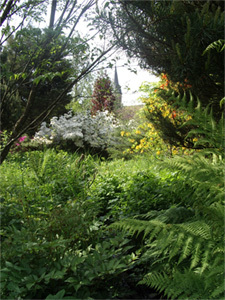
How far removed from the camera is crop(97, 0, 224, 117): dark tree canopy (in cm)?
325

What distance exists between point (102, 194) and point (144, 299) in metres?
1.18

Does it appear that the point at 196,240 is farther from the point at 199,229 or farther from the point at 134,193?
the point at 134,193

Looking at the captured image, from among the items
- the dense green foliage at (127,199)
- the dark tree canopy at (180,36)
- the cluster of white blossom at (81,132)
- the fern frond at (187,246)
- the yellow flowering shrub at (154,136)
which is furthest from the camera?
the cluster of white blossom at (81,132)

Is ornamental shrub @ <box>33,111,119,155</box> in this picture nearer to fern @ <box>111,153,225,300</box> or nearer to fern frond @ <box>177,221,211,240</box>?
fern @ <box>111,153,225,300</box>

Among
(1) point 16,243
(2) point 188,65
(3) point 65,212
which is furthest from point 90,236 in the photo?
(2) point 188,65

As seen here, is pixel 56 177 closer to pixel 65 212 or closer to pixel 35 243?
pixel 65 212

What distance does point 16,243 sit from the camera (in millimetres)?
1559

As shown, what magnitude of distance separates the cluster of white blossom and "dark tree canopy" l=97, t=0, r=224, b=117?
3381 millimetres

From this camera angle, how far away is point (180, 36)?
3.59 meters

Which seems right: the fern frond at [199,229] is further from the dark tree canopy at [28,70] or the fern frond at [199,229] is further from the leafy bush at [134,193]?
the dark tree canopy at [28,70]

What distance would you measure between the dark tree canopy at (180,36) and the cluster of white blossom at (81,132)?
3.38 meters

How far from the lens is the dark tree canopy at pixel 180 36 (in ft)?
10.7

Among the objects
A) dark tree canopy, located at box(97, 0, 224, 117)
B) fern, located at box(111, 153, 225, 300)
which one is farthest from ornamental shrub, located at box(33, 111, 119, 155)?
fern, located at box(111, 153, 225, 300)

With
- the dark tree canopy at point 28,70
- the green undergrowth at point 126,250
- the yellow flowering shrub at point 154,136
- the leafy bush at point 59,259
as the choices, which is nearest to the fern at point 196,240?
the green undergrowth at point 126,250
